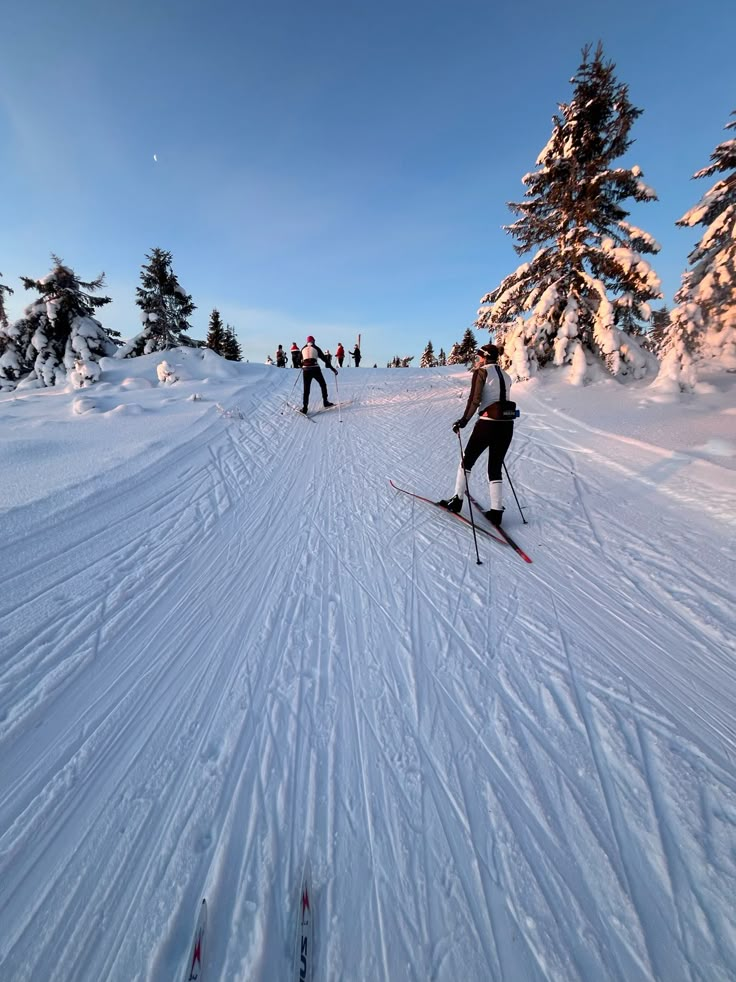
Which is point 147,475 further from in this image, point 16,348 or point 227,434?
point 16,348

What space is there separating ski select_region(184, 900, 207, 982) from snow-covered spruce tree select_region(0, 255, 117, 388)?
785 inches

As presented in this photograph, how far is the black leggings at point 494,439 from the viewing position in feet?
13.2

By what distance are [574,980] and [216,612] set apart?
2.72 meters

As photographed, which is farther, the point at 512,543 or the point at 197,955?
the point at 512,543

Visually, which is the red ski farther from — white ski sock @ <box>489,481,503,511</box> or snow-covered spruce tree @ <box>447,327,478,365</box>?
snow-covered spruce tree @ <box>447,327,478,365</box>

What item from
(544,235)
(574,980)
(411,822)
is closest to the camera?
(574,980)

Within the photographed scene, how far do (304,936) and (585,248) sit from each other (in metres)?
13.4

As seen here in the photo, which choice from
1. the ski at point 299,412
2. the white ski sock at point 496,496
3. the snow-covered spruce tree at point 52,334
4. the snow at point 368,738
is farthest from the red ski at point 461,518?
the snow-covered spruce tree at point 52,334

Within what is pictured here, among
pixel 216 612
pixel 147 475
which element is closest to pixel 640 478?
pixel 216 612

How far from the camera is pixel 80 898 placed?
1416 mm

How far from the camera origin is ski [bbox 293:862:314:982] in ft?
4.16

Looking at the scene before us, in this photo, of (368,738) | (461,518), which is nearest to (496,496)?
(461,518)

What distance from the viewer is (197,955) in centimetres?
128

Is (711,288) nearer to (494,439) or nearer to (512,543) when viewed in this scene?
(494,439)
